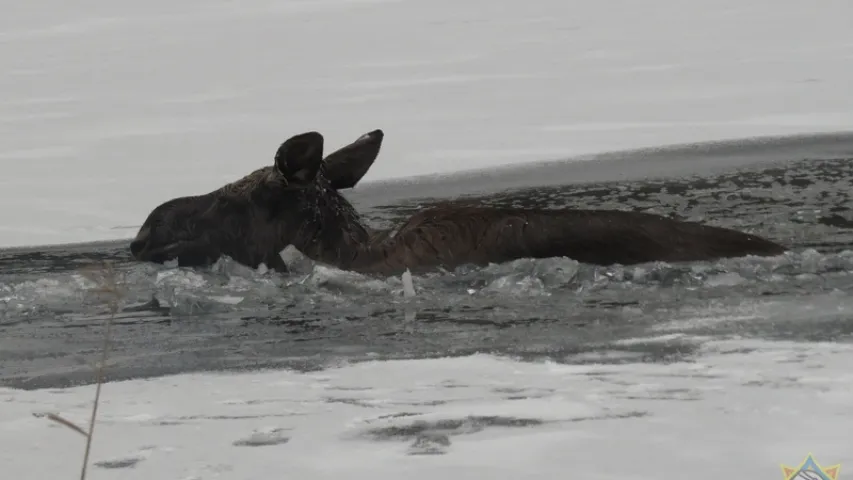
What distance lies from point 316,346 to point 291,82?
10.1 metres

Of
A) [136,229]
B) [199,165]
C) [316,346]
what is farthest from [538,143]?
[316,346]

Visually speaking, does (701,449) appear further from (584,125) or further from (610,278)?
(584,125)

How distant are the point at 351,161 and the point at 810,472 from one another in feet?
14.7

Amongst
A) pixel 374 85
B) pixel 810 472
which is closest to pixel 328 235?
pixel 810 472

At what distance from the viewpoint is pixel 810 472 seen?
3439 millimetres

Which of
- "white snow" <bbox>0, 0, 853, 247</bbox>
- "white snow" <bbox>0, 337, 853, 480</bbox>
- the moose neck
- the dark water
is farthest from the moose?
"white snow" <bbox>0, 0, 853, 247</bbox>

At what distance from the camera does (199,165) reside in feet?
37.4

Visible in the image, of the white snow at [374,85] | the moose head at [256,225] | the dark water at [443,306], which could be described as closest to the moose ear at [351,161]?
the moose head at [256,225]

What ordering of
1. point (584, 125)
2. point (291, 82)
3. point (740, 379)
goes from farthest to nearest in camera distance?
point (291, 82)
point (584, 125)
point (740, 379)

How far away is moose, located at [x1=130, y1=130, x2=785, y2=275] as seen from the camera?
6.80m

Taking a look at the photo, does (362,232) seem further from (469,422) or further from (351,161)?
(469,422)

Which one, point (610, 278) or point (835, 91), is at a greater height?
point (835, 91)

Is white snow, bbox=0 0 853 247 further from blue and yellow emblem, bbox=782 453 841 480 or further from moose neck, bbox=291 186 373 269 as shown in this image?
blue and yellow emblem, bbox=782 453 841 480

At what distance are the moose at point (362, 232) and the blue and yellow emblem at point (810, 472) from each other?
3.25 m
